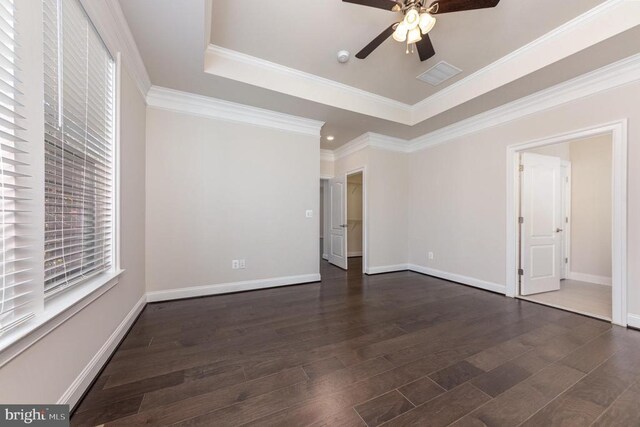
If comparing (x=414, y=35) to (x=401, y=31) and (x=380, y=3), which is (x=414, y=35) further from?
(x=380, y=3)

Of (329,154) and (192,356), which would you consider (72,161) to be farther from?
(329,154)

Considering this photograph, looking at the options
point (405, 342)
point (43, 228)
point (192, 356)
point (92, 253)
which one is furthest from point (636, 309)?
point (92, 253)

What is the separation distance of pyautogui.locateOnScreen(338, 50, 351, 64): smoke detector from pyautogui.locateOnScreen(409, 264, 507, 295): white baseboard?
11.9 feet

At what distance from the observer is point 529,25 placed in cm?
228

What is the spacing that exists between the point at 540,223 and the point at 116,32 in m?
5.24

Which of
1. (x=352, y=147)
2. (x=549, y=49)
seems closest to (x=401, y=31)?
(x=549, y=49)

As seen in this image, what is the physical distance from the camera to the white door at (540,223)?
3291 mm

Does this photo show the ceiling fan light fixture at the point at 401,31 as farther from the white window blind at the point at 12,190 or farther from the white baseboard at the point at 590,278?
the white baseboard at the point at 590,278

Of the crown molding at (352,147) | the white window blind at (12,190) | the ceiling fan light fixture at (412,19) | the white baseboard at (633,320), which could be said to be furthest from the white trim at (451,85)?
the white baseboard at (633,320)

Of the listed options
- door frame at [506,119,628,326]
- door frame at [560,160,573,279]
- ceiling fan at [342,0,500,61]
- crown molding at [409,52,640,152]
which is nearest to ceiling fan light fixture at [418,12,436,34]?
ceiling fan at [342,0,500,61]

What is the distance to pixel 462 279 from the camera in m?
3.88

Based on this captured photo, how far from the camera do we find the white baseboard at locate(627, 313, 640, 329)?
2299mm

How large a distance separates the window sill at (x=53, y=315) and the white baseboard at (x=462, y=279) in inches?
175

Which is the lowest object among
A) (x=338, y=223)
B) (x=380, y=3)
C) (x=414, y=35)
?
(x=338, y=223)
